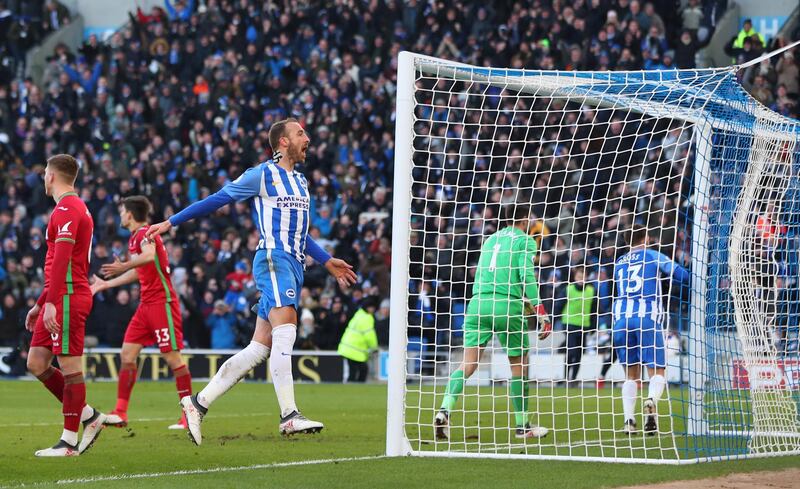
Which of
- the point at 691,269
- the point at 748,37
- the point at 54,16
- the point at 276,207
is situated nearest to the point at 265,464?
the point at 276,207

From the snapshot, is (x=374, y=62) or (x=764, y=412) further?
(x=374, y=62)

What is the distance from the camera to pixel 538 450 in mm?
9992

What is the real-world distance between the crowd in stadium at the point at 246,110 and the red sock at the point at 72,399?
12.6 m

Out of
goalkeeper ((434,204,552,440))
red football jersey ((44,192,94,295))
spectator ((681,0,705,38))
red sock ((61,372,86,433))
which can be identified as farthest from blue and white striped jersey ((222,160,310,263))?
spectator ((681,0,705,38))

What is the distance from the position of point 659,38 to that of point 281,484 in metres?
18.4

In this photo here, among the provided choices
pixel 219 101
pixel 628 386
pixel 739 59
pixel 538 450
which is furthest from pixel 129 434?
pixel 219 101

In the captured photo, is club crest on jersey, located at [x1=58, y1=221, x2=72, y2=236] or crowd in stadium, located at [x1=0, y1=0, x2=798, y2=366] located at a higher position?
crowd in stadium, located at [x1=0, y1=0, x2=798, y2=366]

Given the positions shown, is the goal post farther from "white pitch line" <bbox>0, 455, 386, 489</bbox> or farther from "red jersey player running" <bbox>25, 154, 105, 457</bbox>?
"red jersey player running" <bbox>25, 154, 105, 457</bbox>

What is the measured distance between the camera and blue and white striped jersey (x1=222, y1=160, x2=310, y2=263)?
29.1 ft

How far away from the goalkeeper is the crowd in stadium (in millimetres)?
9836

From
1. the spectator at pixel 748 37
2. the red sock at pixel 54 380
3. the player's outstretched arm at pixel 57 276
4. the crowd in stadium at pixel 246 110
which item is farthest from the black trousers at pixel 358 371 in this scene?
the player's outstretched arm at pixel 57 276

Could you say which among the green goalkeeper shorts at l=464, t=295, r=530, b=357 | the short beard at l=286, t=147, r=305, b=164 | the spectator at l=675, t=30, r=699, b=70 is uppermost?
the spectator at l=675, t=30, r=699, b=70

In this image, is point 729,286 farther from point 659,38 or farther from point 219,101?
point 219,101

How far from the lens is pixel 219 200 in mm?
8688
